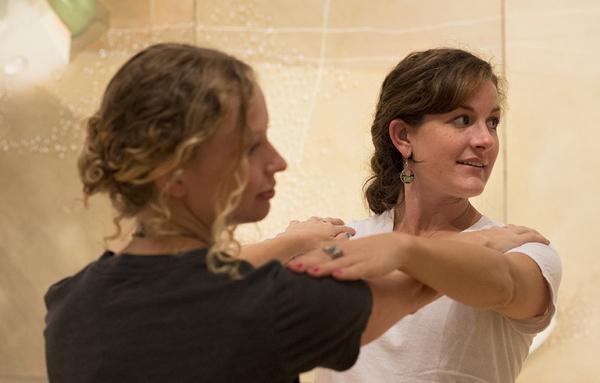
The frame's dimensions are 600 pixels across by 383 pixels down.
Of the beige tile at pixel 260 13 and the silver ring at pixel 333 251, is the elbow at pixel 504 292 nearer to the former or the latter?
the silver ring at pixel 333 251

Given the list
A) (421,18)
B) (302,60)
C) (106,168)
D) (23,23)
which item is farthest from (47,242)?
(106,168)

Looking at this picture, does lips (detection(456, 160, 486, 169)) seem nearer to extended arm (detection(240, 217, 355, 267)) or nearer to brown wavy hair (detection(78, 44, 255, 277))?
extended arm (detection(240, 217, 355, 267))

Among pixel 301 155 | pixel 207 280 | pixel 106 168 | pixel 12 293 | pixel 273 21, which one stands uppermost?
pixel 106 168

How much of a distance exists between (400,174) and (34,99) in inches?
96.8

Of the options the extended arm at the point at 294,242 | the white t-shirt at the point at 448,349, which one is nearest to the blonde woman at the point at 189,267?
the extended arm at the point at 294,242

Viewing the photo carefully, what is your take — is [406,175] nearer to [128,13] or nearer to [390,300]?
[390,300]

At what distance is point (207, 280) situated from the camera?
3.85ft

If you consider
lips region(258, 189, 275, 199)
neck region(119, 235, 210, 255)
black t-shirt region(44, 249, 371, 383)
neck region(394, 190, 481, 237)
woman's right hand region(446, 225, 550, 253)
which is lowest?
neck region(394, 190, 481, 237)

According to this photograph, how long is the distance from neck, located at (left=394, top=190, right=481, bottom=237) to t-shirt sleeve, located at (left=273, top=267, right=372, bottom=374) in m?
0.84

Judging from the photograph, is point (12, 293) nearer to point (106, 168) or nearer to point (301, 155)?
point (301, 155)

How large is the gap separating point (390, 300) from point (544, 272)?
49cm

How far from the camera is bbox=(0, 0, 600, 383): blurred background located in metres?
3.96

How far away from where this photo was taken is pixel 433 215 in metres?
2.09

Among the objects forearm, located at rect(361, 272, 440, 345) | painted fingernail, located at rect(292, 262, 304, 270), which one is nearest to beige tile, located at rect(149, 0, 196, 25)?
forearm, located at rect(361, 272, 440, 345)
